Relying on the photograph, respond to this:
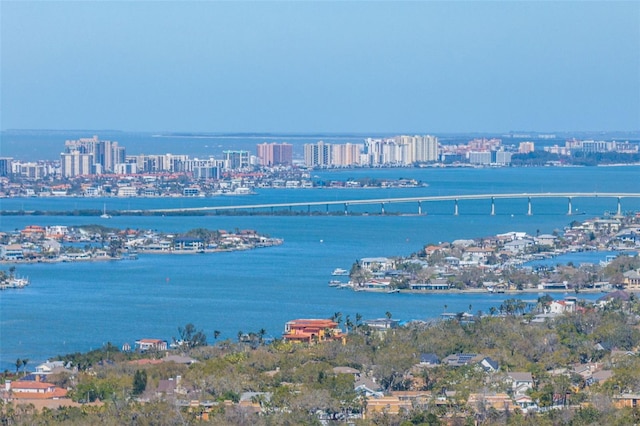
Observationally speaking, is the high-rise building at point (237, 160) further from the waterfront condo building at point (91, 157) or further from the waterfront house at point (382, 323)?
the waterfront house at point (382, 323)

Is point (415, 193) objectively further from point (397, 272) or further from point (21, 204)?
point (397, 272)

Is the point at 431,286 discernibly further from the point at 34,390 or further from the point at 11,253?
the point at 34,390

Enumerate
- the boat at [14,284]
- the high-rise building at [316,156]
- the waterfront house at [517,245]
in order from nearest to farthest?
1. the boat at [14,284]
2. the waterfront house at [517,245]
3. the high-rise building at [316,156]

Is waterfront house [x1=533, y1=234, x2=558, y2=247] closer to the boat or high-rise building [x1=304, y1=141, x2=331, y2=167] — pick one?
the boat

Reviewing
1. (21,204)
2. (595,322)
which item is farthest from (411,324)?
(21,204)

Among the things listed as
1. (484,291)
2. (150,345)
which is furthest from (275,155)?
(150,345)

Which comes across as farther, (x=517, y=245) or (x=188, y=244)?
(x=188, y=244)

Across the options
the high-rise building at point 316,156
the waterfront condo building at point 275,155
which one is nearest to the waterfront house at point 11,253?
the waterfront condo building at point 275,155
